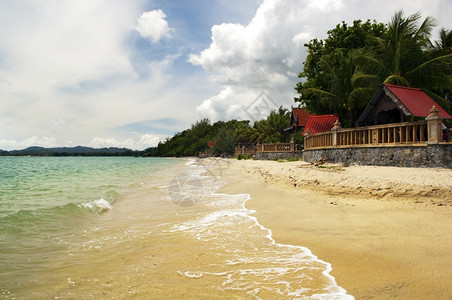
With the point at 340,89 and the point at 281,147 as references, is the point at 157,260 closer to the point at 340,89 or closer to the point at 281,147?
the point at 340,89

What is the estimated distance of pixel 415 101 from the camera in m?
13.5

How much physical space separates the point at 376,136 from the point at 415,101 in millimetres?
3484

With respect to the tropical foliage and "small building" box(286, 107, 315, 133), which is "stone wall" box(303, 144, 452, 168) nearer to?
the tropical foliage

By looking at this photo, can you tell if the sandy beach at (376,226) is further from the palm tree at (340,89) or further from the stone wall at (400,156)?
the palm tree at (340,89)

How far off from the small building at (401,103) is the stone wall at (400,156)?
9.16 feet

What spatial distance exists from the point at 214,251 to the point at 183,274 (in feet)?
3.05

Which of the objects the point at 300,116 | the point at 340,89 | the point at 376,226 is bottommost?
the point at 376,226

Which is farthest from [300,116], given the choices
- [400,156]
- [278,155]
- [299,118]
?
[400,156]

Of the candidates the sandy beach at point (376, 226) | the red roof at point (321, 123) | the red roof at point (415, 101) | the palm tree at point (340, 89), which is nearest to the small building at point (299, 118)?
the palm tree at point (340, 89)

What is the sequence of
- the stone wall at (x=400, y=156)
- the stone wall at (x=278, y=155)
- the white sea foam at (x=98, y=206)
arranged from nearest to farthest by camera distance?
the white sea foam at (x=98, y=206) < the stone wall at (x=400, y=156) < the stone wall at (x=278, y=155)

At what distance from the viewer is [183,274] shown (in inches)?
144

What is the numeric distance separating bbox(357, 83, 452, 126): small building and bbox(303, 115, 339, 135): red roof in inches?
222

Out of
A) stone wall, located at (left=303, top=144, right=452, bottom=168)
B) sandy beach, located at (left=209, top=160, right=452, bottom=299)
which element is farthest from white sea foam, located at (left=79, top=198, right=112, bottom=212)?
stone wall, located at (left=303, top=144, right=452, bottom=168)

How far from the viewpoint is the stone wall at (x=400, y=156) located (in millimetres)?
9258
